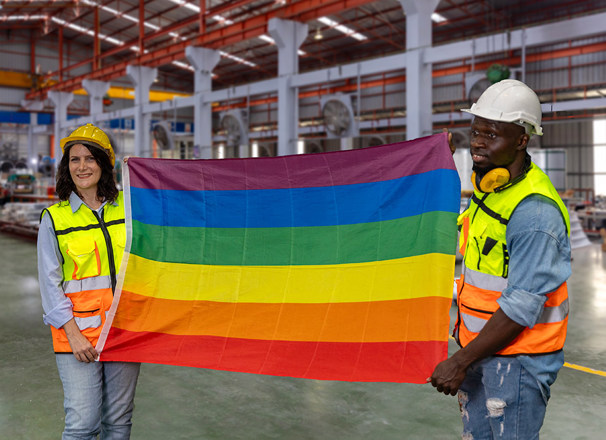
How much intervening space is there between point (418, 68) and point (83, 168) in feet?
27.7

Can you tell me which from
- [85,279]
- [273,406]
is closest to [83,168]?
[85,279]

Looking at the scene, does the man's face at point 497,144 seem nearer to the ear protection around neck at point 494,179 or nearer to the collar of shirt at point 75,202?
the ear protection around neck at point 494,179

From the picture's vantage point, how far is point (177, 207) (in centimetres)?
238

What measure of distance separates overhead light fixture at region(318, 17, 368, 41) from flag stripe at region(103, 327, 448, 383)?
73.5 ft

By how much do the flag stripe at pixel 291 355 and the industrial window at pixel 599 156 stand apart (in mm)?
22443

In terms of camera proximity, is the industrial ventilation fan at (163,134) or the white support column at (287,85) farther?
the industrial ventilation fan at (163,134)

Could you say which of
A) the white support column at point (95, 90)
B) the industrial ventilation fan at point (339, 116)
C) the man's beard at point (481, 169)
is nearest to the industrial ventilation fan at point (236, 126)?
the industrial ventilation fan at point (339, 116)

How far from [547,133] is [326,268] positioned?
932 inches

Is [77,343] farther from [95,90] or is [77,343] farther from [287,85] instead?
[95,90]

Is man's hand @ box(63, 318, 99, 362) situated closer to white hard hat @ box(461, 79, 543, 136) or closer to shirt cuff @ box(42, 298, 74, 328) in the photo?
shirt cuff @ box(42, 298, 74, 328)

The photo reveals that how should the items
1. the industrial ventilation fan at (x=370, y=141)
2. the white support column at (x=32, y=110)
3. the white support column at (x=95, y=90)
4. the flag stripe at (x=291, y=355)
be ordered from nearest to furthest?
1. the flag stripe at (x=291, y=355)
2. the industrial ventilation fan at (x=370, y=141)
3. the white support column at (x=95, y=90)
4. the white support column at (x=32, y=110)

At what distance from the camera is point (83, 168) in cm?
224

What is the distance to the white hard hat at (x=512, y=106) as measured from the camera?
1.73m

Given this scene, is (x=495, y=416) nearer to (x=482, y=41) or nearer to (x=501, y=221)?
(x=501, y=221)
